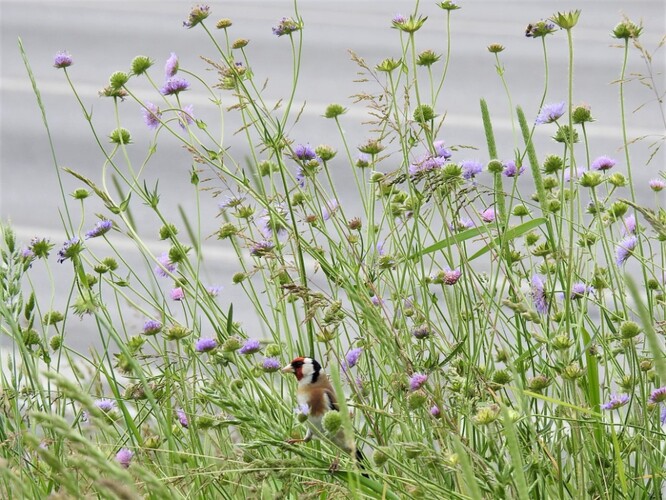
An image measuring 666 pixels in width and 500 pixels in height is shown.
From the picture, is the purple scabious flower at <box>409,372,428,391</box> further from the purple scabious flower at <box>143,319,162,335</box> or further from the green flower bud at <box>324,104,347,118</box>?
the green flower bud at <box>324,104,347,118</box>

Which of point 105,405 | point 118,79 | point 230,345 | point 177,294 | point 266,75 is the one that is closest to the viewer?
point 230,345

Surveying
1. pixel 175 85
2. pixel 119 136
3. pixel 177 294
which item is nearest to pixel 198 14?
pixel 175 85

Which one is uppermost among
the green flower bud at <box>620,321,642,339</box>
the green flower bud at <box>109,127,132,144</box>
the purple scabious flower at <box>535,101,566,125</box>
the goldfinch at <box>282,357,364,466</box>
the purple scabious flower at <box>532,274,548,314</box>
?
the purple scabious flower at <box>535,101,566,125</box>

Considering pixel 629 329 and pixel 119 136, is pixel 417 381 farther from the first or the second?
pixel 119 136

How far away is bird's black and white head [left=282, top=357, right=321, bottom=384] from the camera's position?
212 cm

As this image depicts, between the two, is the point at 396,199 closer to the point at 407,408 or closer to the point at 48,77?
the point at 407,408

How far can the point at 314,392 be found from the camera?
81.0 inches

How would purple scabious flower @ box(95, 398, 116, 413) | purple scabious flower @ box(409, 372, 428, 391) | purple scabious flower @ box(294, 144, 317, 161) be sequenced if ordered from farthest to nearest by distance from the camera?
purple scabious flower @ box(294, 144, 317, 161), purple scabious flower @ box(95, 398, 116, 413), purple scabious flower @ box(409, 372, 428, 391)

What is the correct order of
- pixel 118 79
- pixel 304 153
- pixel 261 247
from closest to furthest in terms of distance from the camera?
pixel 261 247 → pixel 304 153 → pixel 118 79

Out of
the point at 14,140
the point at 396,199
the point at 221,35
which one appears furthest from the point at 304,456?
the point at 221,35

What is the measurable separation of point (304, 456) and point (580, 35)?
325 inches

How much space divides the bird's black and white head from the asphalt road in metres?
3.67

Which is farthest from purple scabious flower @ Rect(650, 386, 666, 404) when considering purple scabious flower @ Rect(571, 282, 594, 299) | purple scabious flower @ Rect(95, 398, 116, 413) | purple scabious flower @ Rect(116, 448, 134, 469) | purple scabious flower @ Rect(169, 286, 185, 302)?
purple scabious flower @ Rect(169, 286, 185, 302)

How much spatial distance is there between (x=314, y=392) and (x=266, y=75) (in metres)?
6.70
